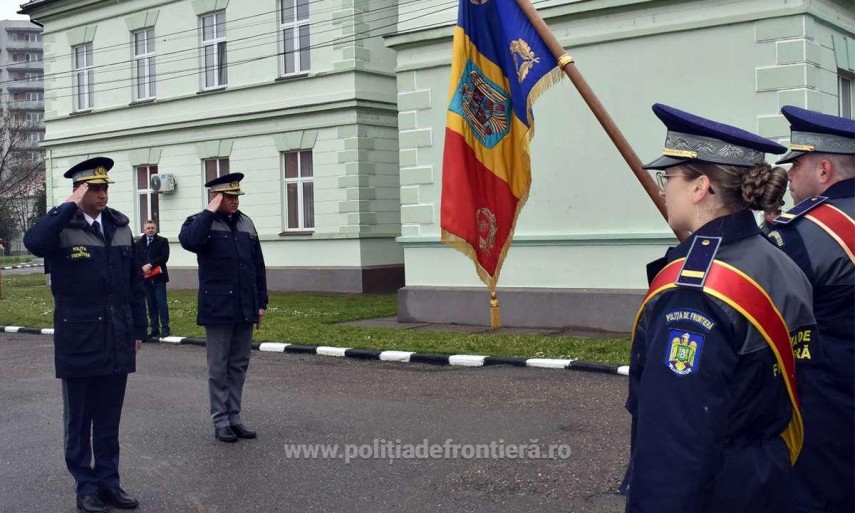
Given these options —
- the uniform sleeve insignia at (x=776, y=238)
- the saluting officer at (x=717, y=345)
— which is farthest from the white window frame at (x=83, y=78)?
the saluting officer at (x=717, y=345)

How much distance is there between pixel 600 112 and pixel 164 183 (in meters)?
23.5

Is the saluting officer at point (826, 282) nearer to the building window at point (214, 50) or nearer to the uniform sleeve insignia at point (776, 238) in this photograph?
the uniform sleeve insignia at point (776, 238)

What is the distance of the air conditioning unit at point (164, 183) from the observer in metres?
26.6

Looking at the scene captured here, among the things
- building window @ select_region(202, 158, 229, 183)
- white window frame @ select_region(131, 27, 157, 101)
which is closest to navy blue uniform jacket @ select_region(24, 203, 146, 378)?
building window @ select_region(202, 158, 229, 183)

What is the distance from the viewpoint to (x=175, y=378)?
38.2 ft

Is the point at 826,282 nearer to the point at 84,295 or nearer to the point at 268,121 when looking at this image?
the point at 84,295

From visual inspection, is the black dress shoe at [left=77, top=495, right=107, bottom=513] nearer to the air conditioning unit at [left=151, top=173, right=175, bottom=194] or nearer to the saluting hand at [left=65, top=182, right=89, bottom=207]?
the saluting hand at [left=65, top=182, right=89, bottom=207]

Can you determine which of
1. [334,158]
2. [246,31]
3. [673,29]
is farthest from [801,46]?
[246,31]

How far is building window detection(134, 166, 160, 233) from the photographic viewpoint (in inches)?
1095

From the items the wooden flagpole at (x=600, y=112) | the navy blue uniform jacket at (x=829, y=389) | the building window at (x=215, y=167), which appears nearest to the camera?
the navy blue uniform jacket at (x=829, y=389)

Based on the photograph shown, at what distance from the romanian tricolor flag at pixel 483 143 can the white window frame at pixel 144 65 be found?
2310 cm

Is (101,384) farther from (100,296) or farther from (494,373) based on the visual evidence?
(494,373)

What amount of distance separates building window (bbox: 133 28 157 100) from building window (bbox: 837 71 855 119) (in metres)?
19.5

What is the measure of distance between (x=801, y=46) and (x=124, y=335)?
33.0 ft
